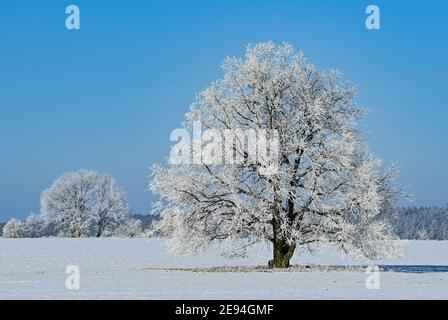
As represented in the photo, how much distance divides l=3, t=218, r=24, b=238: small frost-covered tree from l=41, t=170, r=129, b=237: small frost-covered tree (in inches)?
438

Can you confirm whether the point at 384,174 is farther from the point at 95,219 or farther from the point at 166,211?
the point at 95,219

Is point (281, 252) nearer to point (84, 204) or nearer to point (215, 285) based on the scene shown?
point (215, 285)

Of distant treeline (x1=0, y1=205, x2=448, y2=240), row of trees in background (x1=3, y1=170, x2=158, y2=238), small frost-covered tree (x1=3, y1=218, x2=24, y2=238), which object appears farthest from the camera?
distant treeline (x1=0, y1=205, x2=448, y2=240)

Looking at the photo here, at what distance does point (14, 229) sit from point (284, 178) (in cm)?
8254

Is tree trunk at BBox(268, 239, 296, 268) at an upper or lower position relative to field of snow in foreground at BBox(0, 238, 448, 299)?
upper

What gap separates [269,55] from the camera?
35.6m

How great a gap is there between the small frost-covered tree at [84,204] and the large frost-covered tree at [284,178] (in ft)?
208

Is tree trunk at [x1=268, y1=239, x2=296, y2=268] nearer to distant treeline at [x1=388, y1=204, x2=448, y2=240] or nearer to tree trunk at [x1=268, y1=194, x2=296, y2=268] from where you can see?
tree trunk at [x1=268, y1=194, x2=296, y2=268]

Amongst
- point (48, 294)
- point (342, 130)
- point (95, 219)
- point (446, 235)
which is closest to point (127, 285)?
point (48, 294)

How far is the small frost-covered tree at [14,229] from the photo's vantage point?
108m

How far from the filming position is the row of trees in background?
9706cm

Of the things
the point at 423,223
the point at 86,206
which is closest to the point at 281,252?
the point at 86,206

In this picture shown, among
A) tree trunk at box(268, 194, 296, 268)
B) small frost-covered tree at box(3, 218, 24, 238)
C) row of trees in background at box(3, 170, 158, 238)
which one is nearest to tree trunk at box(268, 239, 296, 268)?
tree trunk at box(268, 194, 296, 268)

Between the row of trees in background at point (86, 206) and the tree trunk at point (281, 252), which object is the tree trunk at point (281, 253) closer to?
the tree trunk at point (281, 252)
